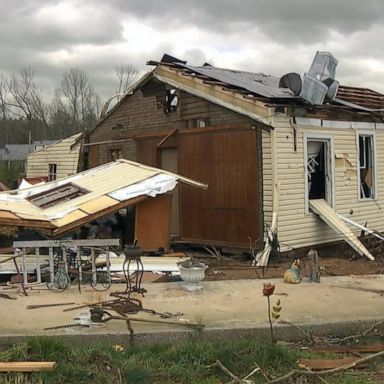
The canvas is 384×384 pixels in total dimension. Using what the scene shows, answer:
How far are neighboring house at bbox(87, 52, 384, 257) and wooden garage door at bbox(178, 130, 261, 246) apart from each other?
2 cm

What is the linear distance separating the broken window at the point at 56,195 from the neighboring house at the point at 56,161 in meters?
7.15

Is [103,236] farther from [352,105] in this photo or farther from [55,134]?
[55,134]

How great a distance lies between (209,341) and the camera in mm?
5699

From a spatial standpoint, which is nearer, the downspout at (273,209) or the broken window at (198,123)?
the downspout at (273,209)

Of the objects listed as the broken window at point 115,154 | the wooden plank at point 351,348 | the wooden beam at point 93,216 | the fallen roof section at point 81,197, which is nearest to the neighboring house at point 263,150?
the broken window at point 115,154

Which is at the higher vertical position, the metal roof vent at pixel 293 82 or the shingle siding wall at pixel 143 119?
the metal roof vent at pixel 293 82

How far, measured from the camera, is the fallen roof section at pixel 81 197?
31.7ft

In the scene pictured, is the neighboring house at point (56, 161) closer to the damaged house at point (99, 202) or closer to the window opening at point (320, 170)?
the damaged house at point (99, 202)

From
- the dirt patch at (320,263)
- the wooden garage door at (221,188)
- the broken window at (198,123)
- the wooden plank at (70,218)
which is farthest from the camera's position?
the broken window at (198,123)

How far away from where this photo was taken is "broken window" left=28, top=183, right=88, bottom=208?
11.0m

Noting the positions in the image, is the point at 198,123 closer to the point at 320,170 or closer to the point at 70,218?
the point at 320,170

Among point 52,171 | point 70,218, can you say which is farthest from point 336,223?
point 52,171

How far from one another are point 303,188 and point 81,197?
15.9 feet

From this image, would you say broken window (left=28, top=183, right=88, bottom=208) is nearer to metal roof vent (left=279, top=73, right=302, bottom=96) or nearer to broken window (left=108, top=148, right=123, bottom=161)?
broken window (left=108, top=148, right=123, bottom=161)
